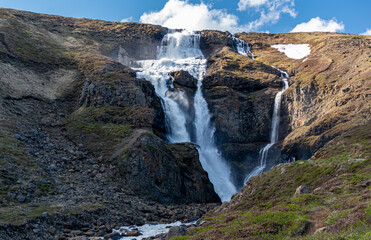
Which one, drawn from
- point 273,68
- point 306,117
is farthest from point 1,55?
point 273,68

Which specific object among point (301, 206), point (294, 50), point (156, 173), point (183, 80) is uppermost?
point (294, 50)

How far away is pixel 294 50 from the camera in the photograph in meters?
86.5

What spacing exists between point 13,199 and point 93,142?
567 inches

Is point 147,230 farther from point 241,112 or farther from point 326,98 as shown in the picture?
point 241,112

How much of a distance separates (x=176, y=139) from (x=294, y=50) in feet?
186

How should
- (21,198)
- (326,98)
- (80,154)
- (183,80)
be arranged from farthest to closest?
(183,80), (326,98), (80,154), (21,198)

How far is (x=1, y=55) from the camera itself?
46562 mm

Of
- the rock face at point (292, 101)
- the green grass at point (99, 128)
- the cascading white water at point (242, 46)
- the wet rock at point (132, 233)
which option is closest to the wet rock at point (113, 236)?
the wet rock at point (132, 233)

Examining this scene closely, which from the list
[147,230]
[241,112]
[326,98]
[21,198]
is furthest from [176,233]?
[241,112]

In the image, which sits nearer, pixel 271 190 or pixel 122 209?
pixel 271 190

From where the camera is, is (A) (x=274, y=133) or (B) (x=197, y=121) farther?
(B) (x=197, y=121)

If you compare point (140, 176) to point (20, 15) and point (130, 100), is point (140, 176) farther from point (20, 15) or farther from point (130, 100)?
point (20, 15)

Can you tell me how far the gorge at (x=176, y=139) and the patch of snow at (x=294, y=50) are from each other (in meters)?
2.54

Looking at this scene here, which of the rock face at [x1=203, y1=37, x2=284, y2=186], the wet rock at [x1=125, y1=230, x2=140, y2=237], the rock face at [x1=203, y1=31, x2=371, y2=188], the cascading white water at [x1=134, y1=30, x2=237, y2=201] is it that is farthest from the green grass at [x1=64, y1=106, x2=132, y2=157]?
the rock face at [x1=203, y1=31, x2=371, y2=188]
